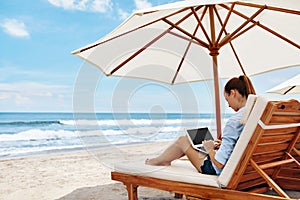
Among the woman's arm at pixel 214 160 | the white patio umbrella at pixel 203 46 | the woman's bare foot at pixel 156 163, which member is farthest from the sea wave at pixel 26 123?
the woman's arm at pixel 214 160

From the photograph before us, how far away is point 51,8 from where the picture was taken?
2578 cm

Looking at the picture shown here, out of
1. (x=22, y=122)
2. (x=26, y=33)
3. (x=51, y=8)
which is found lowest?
(x=22, y=122)

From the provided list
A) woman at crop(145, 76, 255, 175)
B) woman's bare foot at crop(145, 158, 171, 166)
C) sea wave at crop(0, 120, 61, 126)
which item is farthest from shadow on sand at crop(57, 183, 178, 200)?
sea wave at crop(0, 120, 61, 126)

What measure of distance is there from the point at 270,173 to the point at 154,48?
2233 mm

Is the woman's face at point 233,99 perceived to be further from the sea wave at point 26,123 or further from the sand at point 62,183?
the sea wave at point 26,123

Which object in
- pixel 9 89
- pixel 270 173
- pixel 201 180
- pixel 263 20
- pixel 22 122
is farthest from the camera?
pixel 9 89

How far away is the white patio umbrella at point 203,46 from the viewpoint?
3621mm

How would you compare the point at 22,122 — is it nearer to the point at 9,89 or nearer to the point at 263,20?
the point at 9,89

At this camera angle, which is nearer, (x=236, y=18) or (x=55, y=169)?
(x=236, y=18)

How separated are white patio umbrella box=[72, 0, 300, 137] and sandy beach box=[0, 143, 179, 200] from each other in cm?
139

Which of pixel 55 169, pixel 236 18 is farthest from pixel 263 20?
pixel 55 169

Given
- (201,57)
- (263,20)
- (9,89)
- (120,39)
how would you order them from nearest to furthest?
(120,39) < (263,20) < (201,57) < (9,89)

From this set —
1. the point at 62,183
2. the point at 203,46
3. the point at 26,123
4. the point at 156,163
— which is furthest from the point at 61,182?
the point at 26,123

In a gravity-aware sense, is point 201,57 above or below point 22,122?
above
